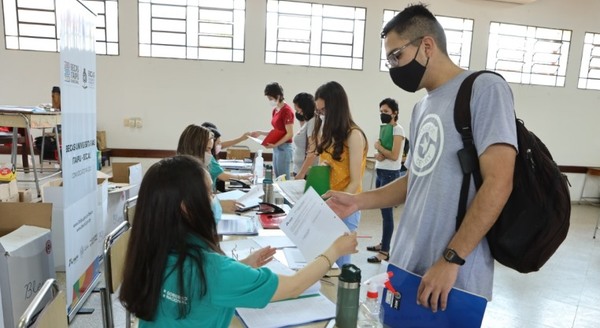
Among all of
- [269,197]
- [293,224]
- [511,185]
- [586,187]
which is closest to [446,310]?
[511,185]

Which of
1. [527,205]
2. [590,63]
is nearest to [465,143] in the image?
[527,205]

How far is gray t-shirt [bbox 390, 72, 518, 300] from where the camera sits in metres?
0.95

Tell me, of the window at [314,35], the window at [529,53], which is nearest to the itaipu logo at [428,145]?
the window at [314,35]

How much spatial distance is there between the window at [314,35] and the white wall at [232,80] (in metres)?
0.12

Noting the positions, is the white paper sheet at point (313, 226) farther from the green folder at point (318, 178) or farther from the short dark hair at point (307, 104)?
the short dark hair at point (307, 104)

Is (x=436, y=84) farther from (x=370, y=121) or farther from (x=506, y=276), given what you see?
(x=370, y=121)

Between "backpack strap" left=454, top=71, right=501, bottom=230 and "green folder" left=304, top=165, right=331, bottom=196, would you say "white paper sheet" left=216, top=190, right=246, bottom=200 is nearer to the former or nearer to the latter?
"green folder" left=304, top=165, right=331, bottom=196

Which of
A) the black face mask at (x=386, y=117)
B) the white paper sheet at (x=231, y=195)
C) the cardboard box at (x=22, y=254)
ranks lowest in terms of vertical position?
the cardboard box at (x=22, y=254)

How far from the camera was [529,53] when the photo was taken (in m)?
6.17

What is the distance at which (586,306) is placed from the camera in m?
2.83

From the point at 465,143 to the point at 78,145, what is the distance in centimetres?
225

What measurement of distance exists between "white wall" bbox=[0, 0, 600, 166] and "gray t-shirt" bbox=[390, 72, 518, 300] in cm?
458

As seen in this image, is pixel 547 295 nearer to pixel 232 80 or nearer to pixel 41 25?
pixel 232 80

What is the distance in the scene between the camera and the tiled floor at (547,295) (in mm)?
2543
